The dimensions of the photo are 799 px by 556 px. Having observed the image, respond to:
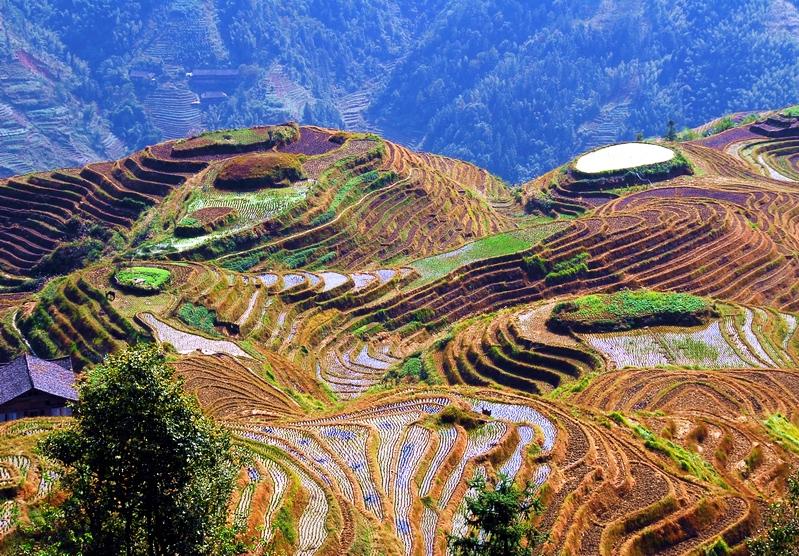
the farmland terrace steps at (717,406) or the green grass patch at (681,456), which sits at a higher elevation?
the farmland terrace steps at (717,406)

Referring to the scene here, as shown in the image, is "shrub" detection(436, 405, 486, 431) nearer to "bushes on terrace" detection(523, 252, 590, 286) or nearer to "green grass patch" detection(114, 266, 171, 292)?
"green grass patch" detection(114, 266, 171, 292)

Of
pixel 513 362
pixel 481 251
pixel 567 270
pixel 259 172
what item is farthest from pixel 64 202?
pixel 513 362

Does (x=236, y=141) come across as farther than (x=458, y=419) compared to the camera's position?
Yes

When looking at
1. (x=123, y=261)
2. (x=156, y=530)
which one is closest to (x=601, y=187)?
(x=123, y=261)

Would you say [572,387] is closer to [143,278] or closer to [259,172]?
[143,278]

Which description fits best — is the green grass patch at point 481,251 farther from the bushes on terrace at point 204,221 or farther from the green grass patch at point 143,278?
the green grass patch at point 143,278

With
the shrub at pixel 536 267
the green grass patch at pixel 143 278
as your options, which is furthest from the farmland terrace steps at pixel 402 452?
the shrub at pixel 536 267

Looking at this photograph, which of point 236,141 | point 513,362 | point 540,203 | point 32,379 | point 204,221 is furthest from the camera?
point 540,203
